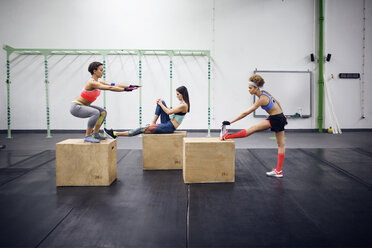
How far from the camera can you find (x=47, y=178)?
310 centimetres

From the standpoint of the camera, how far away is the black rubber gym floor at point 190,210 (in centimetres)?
170

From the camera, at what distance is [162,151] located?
137 inches

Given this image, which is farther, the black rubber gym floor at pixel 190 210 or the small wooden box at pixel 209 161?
the small wooden box at pixel 209 161

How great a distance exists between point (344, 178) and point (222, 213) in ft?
5.87

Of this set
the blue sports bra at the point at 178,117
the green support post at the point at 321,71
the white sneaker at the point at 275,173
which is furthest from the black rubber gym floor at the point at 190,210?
the green support post at the point at 321,71

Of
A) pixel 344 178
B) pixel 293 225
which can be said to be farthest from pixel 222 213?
pixel 344 178

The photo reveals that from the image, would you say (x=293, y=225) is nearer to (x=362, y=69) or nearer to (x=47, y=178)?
(x=47, y=178)

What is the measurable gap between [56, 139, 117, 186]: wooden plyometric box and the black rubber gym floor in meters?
0.10

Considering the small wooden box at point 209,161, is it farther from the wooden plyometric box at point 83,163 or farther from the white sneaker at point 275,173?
the wooden plyometric box at point 83,163

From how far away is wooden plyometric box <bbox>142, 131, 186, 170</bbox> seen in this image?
3430 millimetres

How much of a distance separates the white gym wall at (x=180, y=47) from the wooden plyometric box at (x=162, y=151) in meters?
3.83

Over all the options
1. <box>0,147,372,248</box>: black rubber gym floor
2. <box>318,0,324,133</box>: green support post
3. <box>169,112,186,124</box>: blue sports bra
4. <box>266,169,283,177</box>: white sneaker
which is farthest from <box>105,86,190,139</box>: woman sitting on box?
<box>318,0,324,133</box>: green support post

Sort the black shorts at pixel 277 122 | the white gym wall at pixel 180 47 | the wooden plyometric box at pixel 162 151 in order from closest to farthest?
→ the black shorts at pixel 277 122 < the wooden plyometric box at pixel 162 151 < the white gym wall at pixel 180 47

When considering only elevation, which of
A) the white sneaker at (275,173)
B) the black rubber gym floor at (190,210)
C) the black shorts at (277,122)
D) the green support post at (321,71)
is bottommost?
the black rubber gym floor at (190,210)
